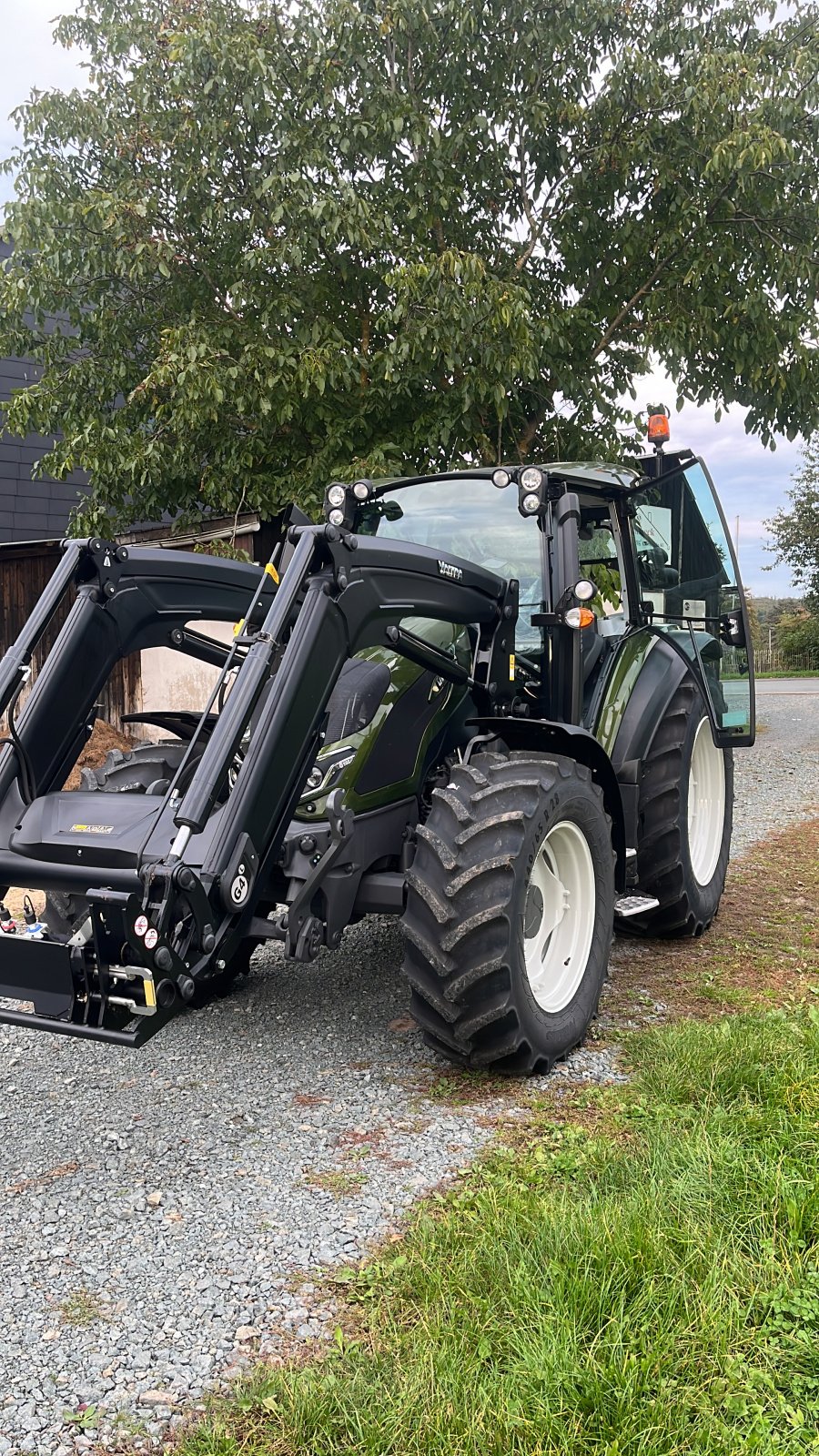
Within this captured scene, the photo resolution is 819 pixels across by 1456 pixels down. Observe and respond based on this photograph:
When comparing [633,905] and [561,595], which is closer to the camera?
[561,595]

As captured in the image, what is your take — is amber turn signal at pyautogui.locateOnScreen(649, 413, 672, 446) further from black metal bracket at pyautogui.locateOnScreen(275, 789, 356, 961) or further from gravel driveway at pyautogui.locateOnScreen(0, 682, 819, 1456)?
gravel driveway at pyautogui.locateOnScreen(0, 682, 819, 1456)

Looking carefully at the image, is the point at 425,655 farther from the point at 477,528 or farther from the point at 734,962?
the point at 734,962

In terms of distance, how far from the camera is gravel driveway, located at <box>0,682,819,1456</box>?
7.85ft

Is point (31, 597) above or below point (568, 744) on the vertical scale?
above

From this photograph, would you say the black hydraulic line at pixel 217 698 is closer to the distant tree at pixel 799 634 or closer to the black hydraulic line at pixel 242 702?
the black hydraulic line at pixel 242 702

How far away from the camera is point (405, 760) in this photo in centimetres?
420

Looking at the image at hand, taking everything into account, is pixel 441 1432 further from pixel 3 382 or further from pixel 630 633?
pixel 3 382

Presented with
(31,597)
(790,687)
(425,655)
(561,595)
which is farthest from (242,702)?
(790,687)

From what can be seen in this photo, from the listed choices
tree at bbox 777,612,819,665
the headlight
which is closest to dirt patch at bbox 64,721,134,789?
the headlight

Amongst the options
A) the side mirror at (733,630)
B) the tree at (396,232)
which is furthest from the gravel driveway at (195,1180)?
the tree at (396,232)

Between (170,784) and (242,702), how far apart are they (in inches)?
19.8

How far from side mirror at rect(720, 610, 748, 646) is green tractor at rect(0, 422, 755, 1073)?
13 mm

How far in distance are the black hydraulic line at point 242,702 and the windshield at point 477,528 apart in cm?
124

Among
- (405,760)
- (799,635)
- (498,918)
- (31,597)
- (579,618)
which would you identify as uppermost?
(579,618)
